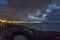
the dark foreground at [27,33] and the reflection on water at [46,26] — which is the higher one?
the reflection on water at [46,26]

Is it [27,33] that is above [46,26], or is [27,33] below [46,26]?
below

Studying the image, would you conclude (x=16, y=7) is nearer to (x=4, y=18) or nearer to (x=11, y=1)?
(x=11, y=1)

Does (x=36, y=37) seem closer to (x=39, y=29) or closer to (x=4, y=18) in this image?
(x=39, y=29)

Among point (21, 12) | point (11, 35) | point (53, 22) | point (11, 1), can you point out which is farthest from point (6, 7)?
point (53, 22)

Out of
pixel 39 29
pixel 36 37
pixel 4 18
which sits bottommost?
pixel 36 37

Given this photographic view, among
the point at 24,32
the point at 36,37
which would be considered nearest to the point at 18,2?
the point at 24,32

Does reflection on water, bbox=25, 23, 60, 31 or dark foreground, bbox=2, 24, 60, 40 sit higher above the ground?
reflection on water, bbox=25, 23, 60, 31

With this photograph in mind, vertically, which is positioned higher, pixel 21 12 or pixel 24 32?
pixel 21 12
